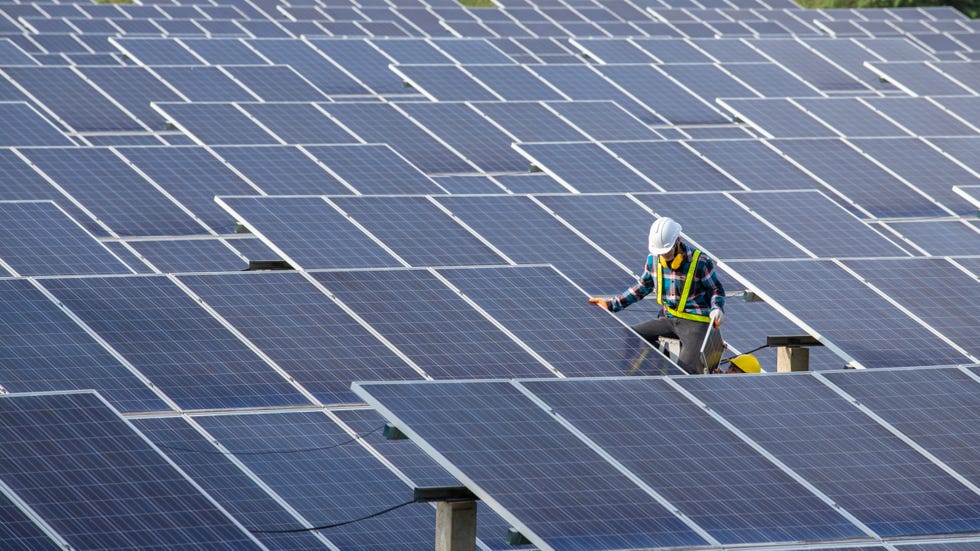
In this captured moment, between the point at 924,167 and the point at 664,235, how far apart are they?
14.7 meters

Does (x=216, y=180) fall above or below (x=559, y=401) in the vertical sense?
below

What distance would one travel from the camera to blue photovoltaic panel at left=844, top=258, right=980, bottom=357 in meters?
19.1

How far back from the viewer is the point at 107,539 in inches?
487

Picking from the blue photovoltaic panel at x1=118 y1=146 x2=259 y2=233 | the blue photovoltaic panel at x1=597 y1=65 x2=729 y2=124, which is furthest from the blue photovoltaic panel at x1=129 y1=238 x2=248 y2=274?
the blue photovoltaic panel at x1=597 y1=65 x2=729 y2=124

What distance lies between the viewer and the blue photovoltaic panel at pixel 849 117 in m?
35.8

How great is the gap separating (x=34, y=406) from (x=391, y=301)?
5.01 meters

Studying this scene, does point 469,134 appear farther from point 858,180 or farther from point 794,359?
point 794,359

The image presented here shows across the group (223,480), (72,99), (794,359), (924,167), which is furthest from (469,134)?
(223,480)

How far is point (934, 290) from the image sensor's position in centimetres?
1994

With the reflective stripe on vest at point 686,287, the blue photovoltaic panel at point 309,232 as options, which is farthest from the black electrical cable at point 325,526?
the blue photovoltaic panel at point 309,232

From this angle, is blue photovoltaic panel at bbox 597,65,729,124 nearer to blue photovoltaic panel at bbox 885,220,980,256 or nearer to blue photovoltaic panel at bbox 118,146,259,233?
blue photovoltaic panel at bbox 885,220,980,256

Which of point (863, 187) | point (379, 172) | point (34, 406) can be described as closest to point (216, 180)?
point (379, 172)

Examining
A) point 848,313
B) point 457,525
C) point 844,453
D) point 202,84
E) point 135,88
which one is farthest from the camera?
point 202,84

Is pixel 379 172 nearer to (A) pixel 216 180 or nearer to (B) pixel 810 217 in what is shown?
(A) pixel 216 180
